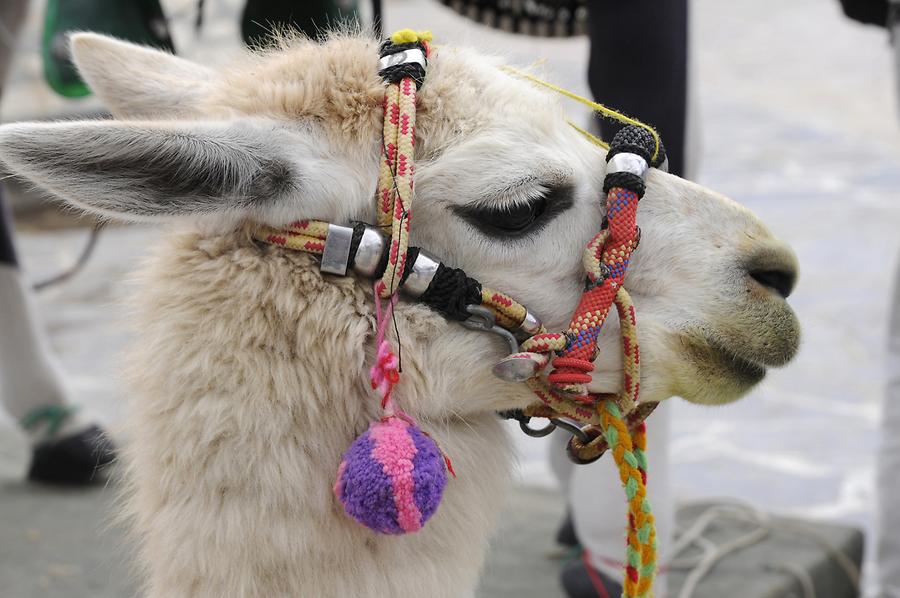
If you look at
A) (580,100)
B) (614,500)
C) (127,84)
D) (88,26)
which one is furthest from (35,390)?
(580,100)

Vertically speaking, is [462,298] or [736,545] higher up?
[462,298]

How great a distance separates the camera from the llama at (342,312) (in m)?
1.64

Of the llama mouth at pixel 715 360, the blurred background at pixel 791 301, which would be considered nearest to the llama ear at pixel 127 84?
the blurred background at pixel 791 301

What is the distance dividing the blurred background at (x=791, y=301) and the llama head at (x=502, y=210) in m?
0.28

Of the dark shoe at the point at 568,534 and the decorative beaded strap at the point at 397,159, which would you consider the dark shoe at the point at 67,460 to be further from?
the decorative beaded strap at the point at 397,159

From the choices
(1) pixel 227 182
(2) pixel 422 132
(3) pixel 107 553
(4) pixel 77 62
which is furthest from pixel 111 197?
(3) pixel 107 553

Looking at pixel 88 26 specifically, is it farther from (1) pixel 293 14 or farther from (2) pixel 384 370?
(2) pixel 384 370

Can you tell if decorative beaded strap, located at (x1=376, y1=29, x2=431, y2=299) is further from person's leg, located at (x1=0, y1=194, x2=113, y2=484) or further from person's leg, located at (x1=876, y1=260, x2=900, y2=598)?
person's leg, located at (x1=0, y1=194, x2=113, y2=484)

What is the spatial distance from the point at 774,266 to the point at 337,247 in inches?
27.8

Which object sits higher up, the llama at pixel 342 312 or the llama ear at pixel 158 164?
the llama ear at pixel 158 164

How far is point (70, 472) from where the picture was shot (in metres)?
3.49

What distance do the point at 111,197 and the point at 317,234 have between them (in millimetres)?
306

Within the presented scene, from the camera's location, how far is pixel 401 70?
1.72 meters

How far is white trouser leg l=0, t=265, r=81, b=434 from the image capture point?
3.45 metres
